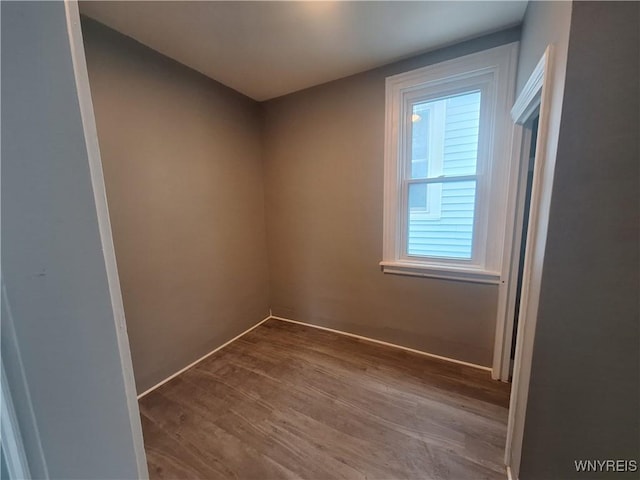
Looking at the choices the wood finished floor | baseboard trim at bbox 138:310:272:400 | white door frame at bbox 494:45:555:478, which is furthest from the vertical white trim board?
baseboard trim at bbox 138:310:272:400

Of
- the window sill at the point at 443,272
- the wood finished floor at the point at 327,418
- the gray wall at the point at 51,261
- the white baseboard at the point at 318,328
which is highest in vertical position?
the gray wall at the point at 51,261

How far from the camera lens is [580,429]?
101 centimetres

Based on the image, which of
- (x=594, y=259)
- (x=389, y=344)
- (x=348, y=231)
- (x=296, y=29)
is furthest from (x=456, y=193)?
(x=296, y=29)

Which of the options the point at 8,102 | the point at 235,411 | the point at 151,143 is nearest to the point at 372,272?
the point at 235,411

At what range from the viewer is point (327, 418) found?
169 centimetres

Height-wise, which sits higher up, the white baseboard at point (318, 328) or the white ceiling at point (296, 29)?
the white ceiling at point (296, 29)

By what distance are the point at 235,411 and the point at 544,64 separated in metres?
2.53

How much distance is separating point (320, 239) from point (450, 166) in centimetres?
137

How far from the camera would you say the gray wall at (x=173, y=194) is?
5.73 ft

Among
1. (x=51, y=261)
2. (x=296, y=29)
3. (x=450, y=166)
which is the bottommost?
(x=51, y=261)

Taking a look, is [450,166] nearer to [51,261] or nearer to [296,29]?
[296,29]

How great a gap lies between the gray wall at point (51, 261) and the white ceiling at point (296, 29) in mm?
1619

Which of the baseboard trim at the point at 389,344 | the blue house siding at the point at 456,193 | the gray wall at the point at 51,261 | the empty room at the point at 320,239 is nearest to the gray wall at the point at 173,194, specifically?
the empty room at the point at 320,239

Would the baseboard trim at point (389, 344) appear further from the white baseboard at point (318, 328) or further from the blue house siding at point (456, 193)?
the blue house siding at point (456, 193)
